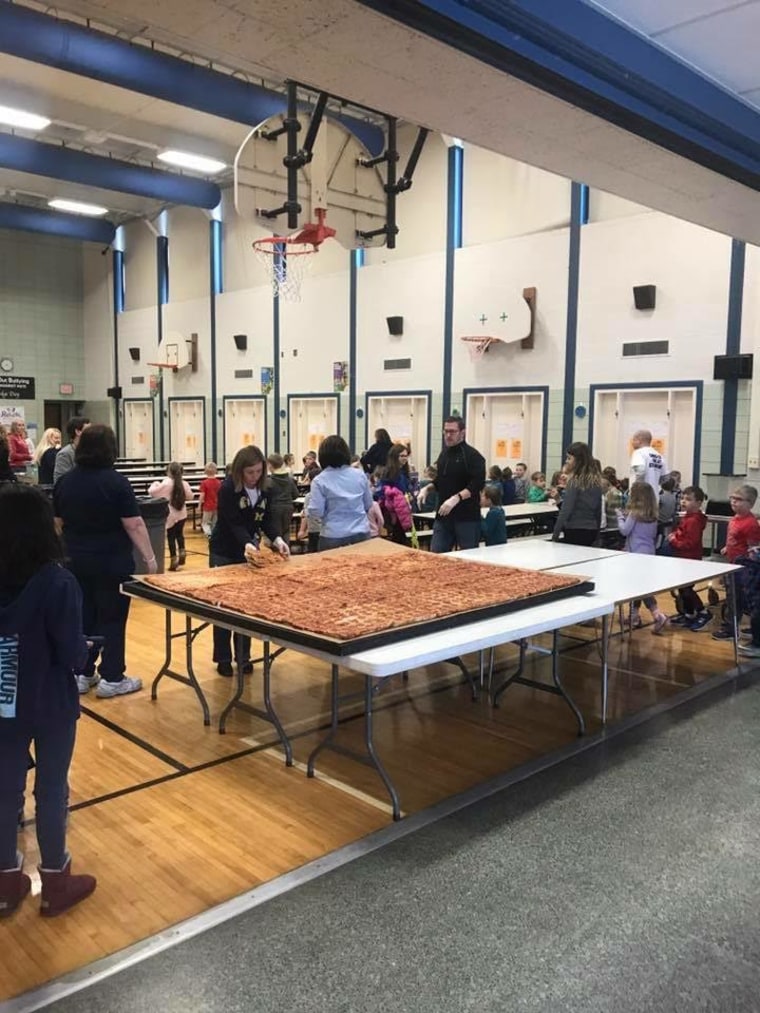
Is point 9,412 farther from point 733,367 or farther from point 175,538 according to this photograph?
point 733,367

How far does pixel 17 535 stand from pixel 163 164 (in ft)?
45.6

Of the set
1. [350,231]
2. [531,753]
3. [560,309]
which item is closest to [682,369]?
[560,309]

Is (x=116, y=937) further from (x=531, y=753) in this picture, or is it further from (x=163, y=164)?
(x=163, y=164)

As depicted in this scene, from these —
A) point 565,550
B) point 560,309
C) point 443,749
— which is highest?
point 560,309

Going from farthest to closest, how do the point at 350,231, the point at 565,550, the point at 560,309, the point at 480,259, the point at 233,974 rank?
the point at 480,259
the point at 560,309
the point at 350,231
the point at 565,550
the point at 233,974

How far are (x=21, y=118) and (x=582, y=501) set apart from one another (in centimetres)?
946

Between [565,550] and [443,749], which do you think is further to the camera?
[565,550]

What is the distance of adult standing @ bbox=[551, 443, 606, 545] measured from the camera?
5785mm

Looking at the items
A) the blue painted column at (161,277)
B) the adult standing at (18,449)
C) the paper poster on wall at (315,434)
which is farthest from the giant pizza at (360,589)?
the blue painted column at (161,277)

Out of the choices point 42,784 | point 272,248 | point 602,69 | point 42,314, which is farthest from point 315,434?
point 42,784

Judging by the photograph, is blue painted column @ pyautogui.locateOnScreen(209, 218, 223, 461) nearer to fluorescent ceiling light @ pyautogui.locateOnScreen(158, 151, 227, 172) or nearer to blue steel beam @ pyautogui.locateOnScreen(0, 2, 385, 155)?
fluorescent ceiling light @ pyautogui.locateOnScreen(158, 151, 227, 172)

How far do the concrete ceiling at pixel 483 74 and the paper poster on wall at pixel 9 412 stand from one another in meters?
14.8

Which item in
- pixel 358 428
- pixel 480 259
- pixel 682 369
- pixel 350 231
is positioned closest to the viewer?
pixel 350 231

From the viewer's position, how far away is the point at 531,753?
369 cm
